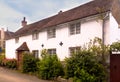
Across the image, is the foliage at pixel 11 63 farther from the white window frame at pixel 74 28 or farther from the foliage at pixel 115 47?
the foliage at pixel 115 47

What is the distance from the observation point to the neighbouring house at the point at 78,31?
19.3 m

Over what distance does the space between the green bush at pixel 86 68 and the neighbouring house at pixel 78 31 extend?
2463 mm

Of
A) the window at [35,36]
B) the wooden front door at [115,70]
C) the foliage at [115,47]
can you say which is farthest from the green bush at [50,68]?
the window at [35,36]

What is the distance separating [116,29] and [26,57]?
12.2 meters

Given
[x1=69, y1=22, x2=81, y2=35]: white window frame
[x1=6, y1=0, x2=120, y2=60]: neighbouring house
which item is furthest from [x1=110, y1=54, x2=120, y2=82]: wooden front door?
[x1=69, y1=22, x2=81, y2=35]: white window frame

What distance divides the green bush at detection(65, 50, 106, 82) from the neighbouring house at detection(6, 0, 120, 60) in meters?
2.46

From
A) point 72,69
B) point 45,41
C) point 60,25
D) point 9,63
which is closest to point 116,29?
point 72,69

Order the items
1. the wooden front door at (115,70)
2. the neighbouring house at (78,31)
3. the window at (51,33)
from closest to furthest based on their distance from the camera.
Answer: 1. the wooden front door at (115,70)
2. the neighbouring house at (78,31)
3. the window at (51,33)

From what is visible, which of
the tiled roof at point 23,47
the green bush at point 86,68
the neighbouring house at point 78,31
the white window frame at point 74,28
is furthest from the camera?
the tiled roof at point 23,47

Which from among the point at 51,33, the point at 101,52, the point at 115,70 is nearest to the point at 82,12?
the point at 51,33

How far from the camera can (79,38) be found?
22.5m

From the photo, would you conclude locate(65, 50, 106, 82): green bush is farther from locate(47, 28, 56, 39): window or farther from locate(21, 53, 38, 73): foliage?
locate(21, 53, 38, 73): foliage

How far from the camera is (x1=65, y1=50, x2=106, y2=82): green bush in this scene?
1719cm

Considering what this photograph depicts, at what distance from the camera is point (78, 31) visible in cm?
2308
